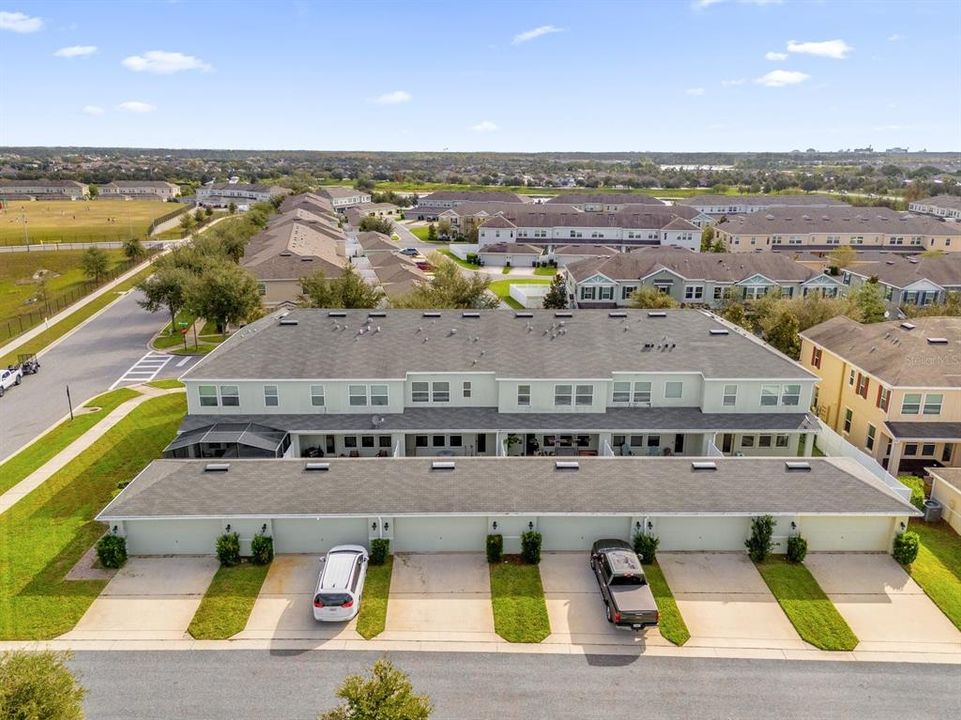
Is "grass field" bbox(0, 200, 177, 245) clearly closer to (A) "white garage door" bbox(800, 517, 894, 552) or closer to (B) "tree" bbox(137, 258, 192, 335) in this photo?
(B) "tree" bbox(137, 258, 192, 335)

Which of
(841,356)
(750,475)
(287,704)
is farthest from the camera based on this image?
(841,356)

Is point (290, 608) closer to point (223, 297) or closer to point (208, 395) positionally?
point (208, 395)

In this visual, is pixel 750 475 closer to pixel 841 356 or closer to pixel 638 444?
pixel 638 444

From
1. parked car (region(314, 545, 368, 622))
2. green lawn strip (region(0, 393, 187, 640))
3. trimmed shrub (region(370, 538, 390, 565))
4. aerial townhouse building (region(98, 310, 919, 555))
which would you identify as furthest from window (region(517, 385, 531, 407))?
green lawn strip (region(0, 393, 187, 640))

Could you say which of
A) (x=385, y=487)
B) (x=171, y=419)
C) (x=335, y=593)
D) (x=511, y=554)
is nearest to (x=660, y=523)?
(x=511, y=554)

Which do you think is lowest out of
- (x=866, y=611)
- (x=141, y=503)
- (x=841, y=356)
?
(x=866, y=611)

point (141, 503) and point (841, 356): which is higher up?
point (841, 356)

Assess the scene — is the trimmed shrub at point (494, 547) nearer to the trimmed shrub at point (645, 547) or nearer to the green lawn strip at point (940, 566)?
the trimmed shrub at point (645, 547)

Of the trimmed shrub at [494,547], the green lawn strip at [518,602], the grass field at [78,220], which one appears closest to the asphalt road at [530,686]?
the green lawn strip at [518,602]
